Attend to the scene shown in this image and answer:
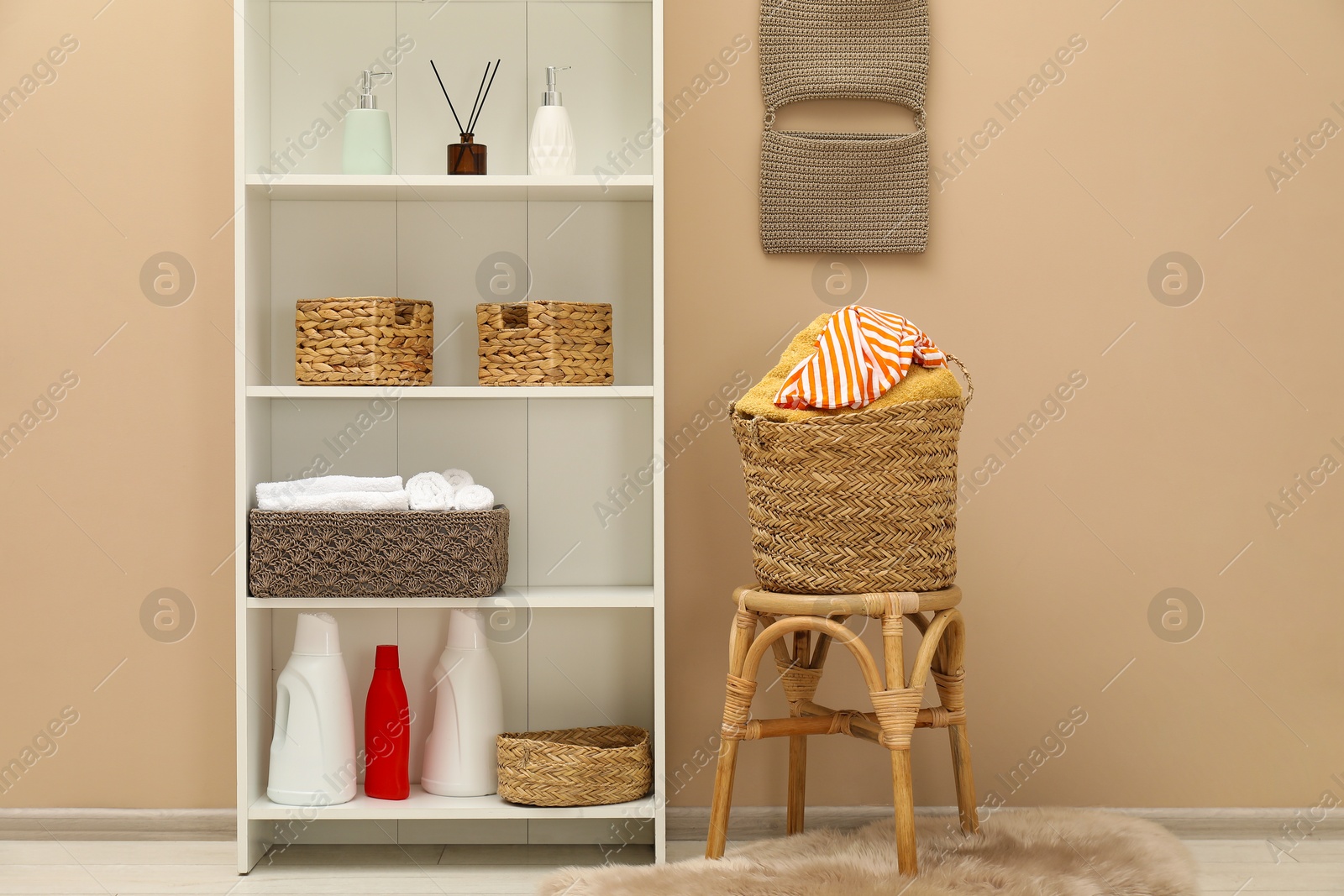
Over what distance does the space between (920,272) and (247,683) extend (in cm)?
138

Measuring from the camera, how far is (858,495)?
5.04 feet

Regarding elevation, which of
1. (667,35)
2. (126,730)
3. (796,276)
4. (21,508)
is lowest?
(126,730)

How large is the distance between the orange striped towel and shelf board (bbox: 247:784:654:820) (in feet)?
2.38

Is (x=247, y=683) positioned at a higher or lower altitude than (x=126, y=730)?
higher

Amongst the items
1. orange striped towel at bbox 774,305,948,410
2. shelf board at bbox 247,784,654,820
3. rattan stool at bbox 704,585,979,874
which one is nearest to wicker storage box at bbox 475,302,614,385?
orange striped towel at bbox 774,305,948,410

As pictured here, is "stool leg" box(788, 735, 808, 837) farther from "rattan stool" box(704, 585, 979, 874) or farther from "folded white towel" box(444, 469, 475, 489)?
"folded white towel" box(444, 469, 475, 489)

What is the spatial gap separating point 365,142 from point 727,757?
117 centimetres

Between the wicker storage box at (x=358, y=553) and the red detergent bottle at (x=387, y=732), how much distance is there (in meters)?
0.20

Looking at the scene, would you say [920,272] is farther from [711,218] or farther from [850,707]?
[850,707]

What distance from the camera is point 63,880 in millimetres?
1709

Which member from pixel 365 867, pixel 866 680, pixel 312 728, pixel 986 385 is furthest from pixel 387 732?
pixel 986 385

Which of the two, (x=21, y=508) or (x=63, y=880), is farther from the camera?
(x=21, y=508)

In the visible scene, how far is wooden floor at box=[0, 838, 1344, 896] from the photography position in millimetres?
1690

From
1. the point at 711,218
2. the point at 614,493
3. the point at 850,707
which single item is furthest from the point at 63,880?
the point at 711,218
